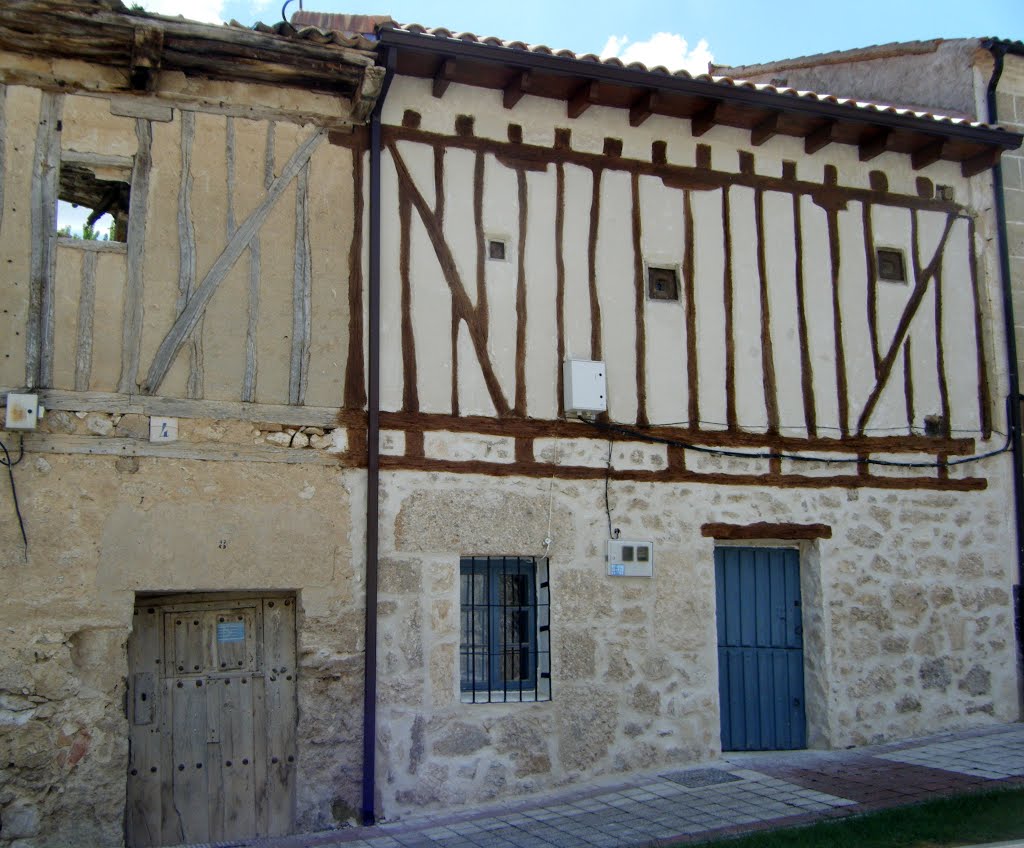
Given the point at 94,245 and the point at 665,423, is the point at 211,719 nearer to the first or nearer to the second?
the point at 94,245

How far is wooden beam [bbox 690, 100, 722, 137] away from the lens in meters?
8.95

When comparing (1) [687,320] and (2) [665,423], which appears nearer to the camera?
(2) [665,423]

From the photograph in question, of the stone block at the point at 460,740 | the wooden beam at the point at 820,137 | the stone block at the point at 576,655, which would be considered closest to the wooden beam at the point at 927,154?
the wooden beam at the point at 820,137

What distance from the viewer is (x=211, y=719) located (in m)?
7.42

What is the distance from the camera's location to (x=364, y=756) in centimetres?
745

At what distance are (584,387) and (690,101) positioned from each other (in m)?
2.60

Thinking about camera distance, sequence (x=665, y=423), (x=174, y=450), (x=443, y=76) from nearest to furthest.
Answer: (x=174, y=450)
(x=443, y=76)
(x=665, y=423)

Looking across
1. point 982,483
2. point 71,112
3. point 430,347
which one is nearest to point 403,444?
point 430,347

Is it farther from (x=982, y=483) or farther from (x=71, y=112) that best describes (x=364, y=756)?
(x=982, y=483)

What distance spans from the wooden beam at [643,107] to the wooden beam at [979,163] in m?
3.36

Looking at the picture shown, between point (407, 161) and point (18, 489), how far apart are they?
3.61m

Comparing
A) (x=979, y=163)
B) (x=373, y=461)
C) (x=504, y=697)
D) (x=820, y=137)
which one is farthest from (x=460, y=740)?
(x=979, y=163)

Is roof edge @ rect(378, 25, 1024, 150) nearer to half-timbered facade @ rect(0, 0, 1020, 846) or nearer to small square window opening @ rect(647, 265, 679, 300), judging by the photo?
half-timbered facade @ rect(0, 0, 1020, 846)

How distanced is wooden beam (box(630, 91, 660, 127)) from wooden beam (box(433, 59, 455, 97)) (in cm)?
158
